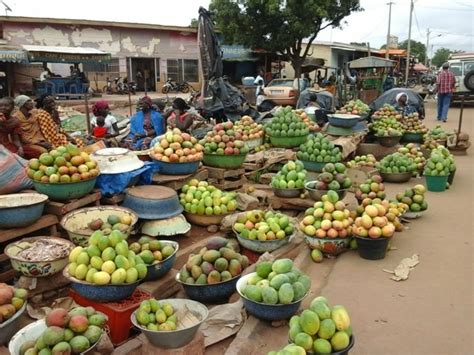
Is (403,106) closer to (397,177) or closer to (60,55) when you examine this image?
(397,177)

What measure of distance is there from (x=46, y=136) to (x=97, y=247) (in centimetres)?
362

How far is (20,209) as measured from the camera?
3.59 m

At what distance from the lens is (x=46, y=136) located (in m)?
6.15

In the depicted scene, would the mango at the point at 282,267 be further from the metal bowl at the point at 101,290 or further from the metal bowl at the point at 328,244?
the metal bowl at the point at 328,244

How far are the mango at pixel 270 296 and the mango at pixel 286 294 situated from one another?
3 cm

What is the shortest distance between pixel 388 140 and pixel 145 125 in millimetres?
5079

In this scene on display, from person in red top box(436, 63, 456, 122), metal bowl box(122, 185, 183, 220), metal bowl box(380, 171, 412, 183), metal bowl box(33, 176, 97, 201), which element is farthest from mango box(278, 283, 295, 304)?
person in red top box(436, 63, 456, 122)

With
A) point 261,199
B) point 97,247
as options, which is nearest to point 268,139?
point 261,199

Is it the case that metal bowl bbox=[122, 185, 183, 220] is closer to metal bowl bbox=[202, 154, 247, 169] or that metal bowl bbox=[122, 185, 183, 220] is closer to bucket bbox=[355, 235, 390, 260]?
metal bowl bbox=[202, 154, 247, 169]

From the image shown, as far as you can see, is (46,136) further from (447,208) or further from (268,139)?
(447,208)

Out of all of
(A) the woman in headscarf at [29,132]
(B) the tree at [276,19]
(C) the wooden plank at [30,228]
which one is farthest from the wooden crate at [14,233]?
(B) the tree at [276,19]

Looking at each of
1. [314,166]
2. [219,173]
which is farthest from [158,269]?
[314,166]

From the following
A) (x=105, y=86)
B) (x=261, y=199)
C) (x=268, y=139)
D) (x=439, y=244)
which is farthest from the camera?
(x=105, y=86)

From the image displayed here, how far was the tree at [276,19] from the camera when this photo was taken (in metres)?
21.7
